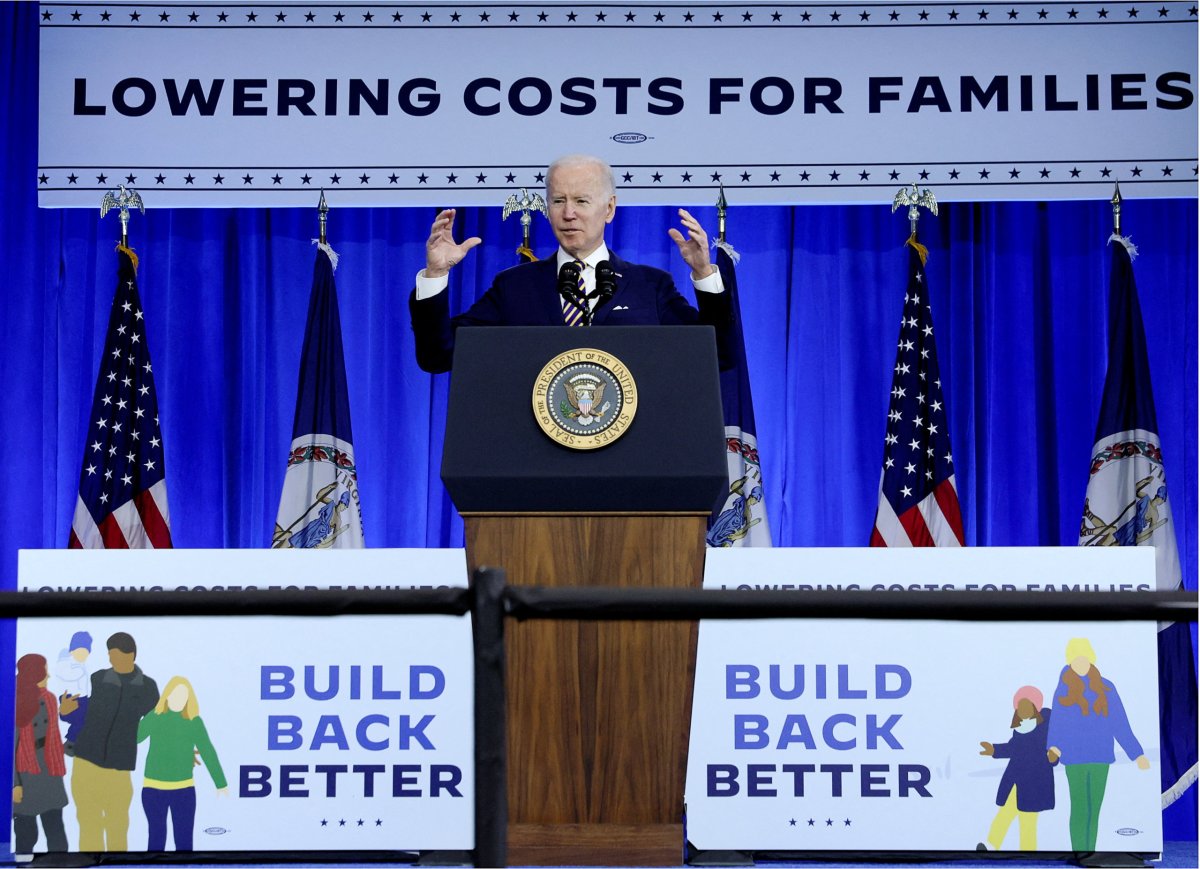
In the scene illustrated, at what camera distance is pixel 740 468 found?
17.8 ft

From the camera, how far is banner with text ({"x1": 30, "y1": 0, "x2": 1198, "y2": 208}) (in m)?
5.36

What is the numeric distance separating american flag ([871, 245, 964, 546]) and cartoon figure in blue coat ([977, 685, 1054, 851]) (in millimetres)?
2059

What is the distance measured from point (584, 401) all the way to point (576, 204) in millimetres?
725

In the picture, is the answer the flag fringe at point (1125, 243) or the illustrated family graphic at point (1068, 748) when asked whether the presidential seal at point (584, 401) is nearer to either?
the illustrated family graphic at point (1068, 748)

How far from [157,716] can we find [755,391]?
11.1ft

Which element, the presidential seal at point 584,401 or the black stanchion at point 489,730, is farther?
the presidential seal at point 584,401

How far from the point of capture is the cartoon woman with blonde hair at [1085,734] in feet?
10.4

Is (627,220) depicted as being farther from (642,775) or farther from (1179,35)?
(642,775)

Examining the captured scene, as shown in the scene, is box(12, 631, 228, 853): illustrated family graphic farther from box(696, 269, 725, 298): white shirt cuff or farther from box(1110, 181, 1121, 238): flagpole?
box(1110, 181, 1121, 238): flagpole

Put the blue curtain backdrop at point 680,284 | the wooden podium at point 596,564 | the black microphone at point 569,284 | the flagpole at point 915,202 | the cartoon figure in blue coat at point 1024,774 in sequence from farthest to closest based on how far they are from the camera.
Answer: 1. the blue curtain backdrop at point 680,284
2. the flagpole at point 915,202
3. the cartoon figure in blue coat at point 1024,774
4. the black microphone at point 569,284
5. the wooden podium at point 596,564

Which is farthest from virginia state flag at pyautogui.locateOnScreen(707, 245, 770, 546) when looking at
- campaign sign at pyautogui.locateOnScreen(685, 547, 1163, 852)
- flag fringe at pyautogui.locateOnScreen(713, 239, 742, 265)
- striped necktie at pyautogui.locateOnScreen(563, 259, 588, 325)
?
striped necktie at pyautogui.locateOnScreen(563, 259, 588, 325)

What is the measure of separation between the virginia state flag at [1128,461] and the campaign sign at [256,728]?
2.97 m

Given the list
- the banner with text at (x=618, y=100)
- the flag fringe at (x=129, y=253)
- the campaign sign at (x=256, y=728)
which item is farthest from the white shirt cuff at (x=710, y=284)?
the flag fringe at (x=129, y=253)

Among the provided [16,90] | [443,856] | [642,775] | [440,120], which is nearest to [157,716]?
[443,856]
